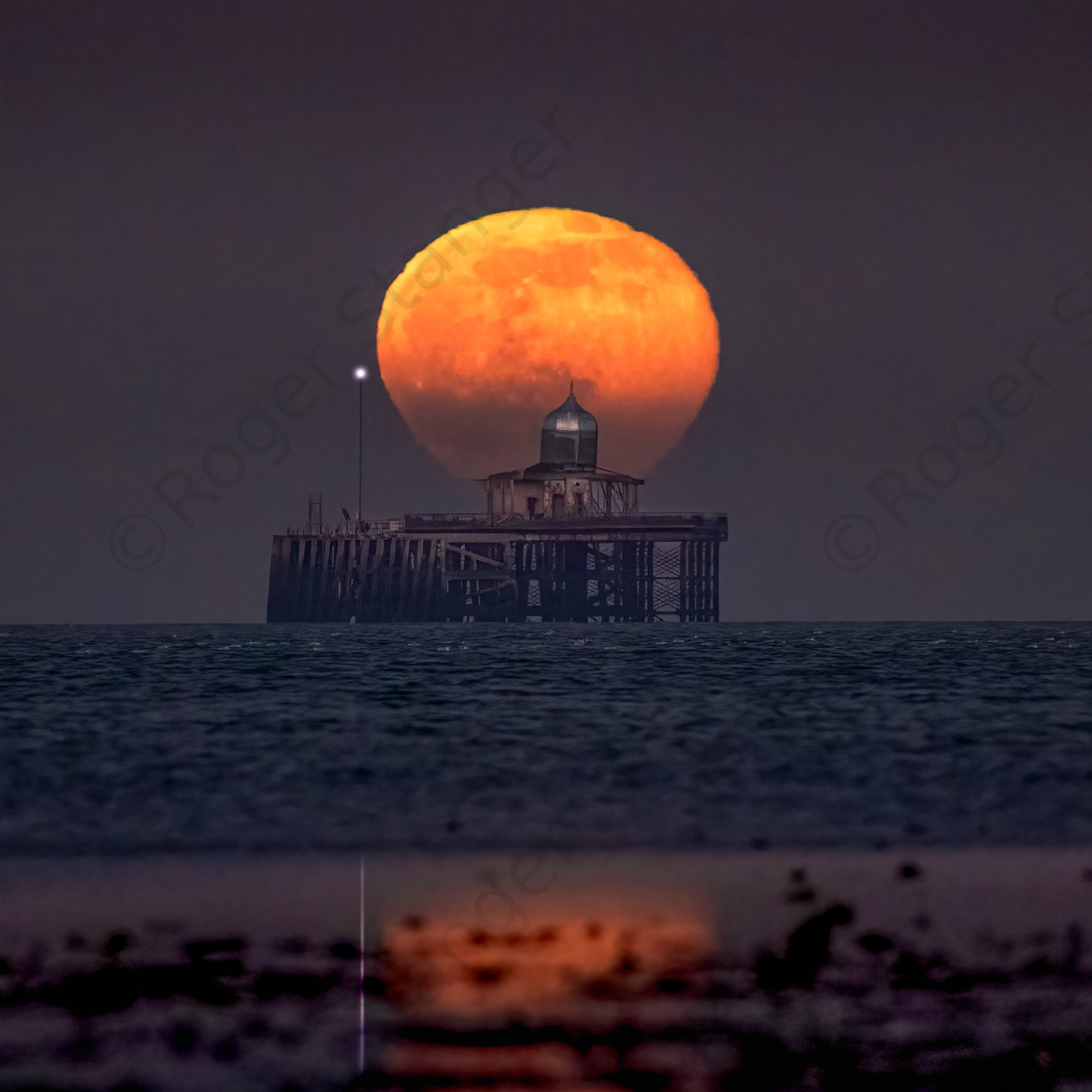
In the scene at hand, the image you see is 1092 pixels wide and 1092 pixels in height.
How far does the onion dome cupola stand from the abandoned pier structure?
10 cm

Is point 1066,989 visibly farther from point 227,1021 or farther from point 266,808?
point 266,808

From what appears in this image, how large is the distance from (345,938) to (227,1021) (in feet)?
3.61

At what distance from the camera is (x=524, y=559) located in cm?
11488

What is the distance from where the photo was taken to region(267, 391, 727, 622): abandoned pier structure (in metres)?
111

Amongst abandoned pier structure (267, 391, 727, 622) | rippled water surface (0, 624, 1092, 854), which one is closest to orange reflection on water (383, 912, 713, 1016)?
rippled water surface (0, 624, 1092, 854)

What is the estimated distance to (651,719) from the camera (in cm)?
2925

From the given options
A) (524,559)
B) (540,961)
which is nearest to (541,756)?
(540,961)

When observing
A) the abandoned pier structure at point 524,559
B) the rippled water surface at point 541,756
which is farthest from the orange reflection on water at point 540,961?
the abandoned pier structure at point 524,559

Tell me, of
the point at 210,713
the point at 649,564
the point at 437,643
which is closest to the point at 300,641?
the point at 437,643

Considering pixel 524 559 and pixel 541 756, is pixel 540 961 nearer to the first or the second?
pixel 541 756

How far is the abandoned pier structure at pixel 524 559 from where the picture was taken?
364 feet

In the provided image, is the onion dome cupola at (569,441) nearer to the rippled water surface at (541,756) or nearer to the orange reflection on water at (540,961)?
the rippled water surface at (541,756)

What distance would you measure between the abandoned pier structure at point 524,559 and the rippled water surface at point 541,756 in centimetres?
5907

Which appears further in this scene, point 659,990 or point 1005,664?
point 1005,664
